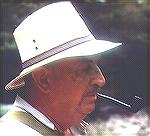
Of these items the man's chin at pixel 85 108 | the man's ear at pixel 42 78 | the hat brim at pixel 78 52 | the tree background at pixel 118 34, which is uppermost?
the hat brim at pixel 78 52

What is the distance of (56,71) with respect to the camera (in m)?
0.97

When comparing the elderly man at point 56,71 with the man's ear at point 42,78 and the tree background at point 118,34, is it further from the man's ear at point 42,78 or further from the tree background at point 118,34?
the tree background at point 118,34

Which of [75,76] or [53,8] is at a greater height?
[53,8]

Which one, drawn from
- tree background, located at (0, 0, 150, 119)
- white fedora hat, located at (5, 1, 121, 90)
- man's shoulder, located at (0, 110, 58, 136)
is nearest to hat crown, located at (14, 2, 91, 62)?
white fedora hat, located at (5, 1, 121, 90)

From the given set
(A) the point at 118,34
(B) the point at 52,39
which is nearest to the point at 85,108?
(B) the point at 52,39

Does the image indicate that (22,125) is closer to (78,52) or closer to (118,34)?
(78,52)

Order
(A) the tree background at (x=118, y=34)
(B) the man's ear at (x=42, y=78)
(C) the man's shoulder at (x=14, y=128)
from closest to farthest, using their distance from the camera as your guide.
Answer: (C) the man's shoulder at (x=14, y=128), (B) the man's ear at (x=42, y=78), (A) the tree background at (x=118, y=34)

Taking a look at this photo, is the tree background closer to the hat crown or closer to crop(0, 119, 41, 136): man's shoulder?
the hat crown

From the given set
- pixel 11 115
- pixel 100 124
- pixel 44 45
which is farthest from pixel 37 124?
pixel 100 124

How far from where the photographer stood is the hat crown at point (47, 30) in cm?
95

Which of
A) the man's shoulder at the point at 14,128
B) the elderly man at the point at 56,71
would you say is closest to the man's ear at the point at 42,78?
the elderly man at the point at 56,71

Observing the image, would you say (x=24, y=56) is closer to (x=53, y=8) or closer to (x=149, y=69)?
(x=53, y=8)

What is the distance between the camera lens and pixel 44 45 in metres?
0.94

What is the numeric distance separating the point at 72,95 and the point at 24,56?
0.13 metres
